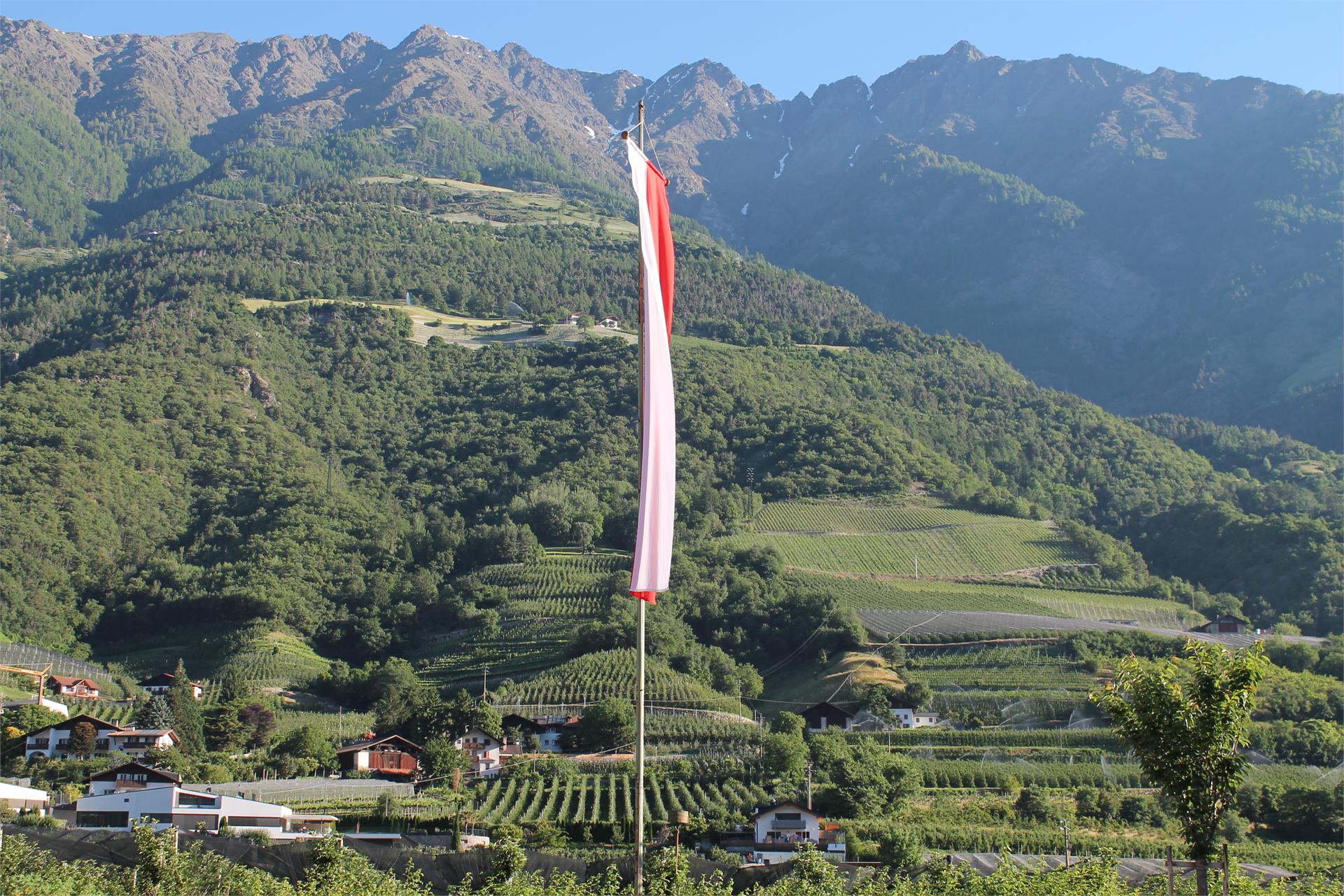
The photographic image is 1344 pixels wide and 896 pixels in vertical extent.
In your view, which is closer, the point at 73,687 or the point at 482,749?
the point at 482,749

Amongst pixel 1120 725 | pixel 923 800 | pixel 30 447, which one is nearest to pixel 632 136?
pixel 1120 725

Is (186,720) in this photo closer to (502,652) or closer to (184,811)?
(502,652)

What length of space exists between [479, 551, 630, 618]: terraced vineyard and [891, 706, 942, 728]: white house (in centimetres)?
2068

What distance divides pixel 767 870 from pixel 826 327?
11969cm

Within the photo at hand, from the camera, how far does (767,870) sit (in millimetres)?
34719

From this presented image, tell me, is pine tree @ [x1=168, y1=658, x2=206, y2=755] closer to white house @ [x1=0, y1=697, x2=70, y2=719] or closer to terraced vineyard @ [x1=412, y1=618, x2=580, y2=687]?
white house @ [x1=0, y1=697, x2=70, y2=719]

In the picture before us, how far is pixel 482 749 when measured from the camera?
6194cm

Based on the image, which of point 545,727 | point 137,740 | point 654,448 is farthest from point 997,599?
point 654,448

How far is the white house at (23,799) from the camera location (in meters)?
40.2

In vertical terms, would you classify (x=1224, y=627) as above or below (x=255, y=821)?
above

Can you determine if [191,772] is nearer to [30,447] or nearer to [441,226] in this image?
[30,447]

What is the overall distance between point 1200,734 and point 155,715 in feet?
181

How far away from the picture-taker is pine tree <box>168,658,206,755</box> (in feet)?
198

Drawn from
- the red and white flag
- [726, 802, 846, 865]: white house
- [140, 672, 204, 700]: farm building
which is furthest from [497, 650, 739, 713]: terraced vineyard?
the red and white flag
